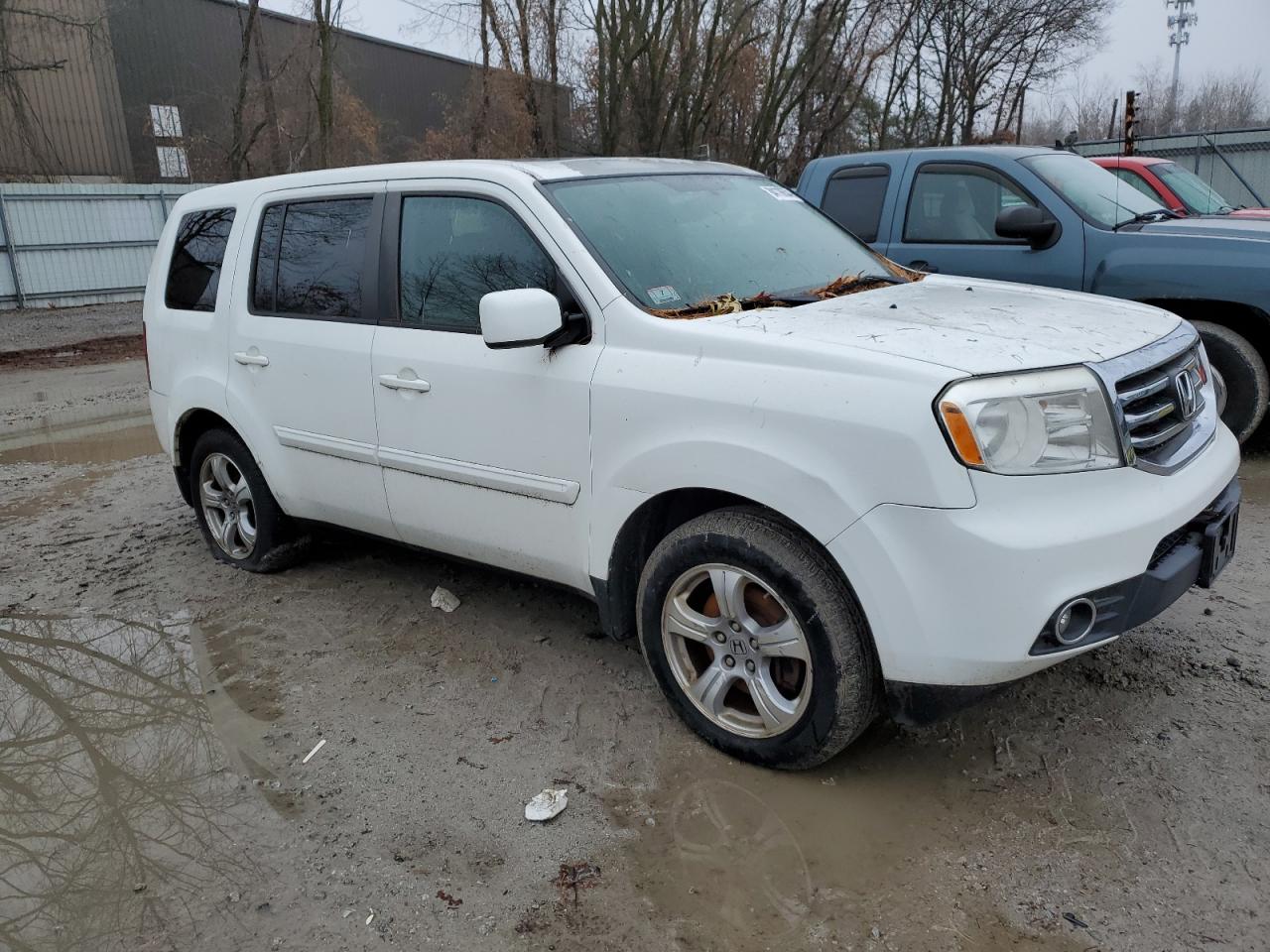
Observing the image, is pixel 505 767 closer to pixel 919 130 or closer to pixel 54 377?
pixel 54 377

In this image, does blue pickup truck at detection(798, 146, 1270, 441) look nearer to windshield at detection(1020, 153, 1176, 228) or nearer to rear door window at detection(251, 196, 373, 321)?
windshield at detection(1020, 153, 1176, 228)

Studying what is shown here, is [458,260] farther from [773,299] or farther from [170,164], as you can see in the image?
[170,164]

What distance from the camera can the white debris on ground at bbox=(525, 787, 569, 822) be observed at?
117 inches

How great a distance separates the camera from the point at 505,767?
3248 mm

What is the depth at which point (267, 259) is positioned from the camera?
4.56m

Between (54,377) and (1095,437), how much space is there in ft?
39.1

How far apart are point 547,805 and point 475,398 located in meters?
1.43

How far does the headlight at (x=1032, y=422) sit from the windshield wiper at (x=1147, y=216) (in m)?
4.16

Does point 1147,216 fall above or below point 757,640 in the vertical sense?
above

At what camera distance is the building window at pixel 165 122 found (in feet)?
89.2

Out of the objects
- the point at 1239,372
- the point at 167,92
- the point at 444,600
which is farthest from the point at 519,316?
the point at 167,92

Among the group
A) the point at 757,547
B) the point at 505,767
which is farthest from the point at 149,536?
the point at 757,547

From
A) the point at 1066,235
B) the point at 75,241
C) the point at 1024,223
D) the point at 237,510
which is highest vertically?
the point at 1024,223

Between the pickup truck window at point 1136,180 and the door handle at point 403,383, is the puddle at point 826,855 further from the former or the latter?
the pickup truck window at point 1136,180
